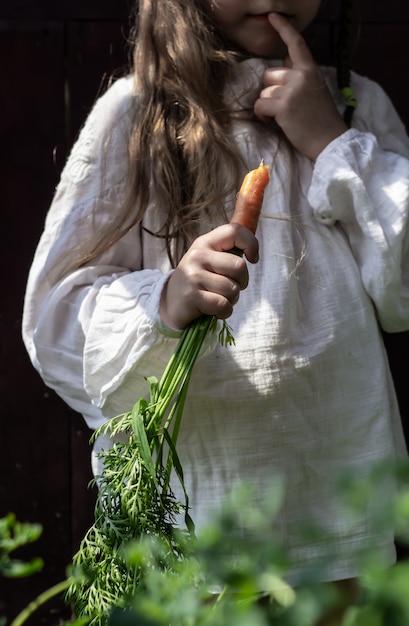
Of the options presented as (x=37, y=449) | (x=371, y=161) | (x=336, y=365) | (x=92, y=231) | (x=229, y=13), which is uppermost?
(x=229, y=13)

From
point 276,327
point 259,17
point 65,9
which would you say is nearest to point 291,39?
point 259,17

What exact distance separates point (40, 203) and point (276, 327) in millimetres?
814

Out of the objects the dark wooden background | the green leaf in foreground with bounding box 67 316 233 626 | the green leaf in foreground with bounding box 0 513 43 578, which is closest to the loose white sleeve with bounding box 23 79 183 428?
the green leaf in foreground with bounding box 67 316 233 626

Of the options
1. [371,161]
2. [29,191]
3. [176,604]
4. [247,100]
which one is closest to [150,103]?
[247,100]

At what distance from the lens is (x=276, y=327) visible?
133cm

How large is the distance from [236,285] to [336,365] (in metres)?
0.30

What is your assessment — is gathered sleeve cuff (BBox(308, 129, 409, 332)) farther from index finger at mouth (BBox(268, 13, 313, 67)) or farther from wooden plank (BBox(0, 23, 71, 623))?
wooden plank (BBox(0, 23, 71, 623))

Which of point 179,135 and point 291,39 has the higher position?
point 291,39

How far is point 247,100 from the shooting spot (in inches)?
60.4

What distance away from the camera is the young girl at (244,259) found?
1.33 m

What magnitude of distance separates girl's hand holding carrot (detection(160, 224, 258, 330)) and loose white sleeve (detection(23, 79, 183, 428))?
56 millimetres

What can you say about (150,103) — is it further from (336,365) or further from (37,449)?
(37,449)

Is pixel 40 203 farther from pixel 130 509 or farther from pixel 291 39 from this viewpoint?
pixel 130 509

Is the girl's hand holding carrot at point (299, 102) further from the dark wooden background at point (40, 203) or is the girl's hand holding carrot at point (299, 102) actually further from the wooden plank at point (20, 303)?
the wooden plank at point (20, 303)
